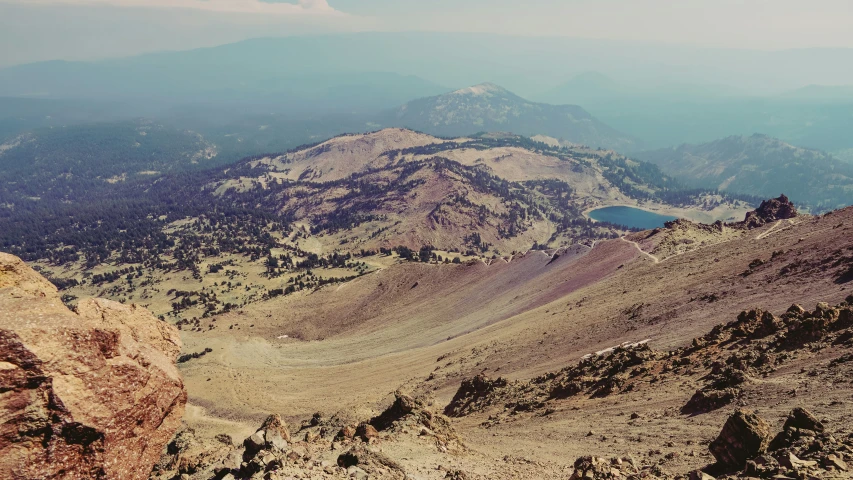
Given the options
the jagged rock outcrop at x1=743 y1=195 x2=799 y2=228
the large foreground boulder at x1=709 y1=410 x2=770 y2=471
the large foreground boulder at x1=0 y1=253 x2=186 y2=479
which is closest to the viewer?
the large foreground boulder at x1=0 y1=253 x2=186 y2=479

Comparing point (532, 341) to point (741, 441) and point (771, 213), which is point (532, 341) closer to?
point (741, 441)

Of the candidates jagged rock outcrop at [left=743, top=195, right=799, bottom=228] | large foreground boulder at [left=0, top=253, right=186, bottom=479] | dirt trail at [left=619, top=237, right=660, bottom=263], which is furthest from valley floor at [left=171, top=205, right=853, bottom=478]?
jagged rock outcrop at [left=743, top=195, right=799, bottom=228]

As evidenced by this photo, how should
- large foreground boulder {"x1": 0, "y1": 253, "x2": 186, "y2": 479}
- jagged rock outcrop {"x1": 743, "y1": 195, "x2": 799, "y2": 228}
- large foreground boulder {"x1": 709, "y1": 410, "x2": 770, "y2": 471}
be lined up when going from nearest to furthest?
1. large foreground boulder {"x1": 0, "y1": 253, "x2": 186, "y2": 479}
2. large foreground boulder {"x1": 709, "y1": 410, "x2": 770, "y2": 471}
3. jagged rock outcrop {"x1": 743, "y1": 195, "x2": 799, "y2": 228}

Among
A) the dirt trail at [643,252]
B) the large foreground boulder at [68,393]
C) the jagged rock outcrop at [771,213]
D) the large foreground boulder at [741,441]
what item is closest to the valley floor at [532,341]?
the dirt trail at [643,252]

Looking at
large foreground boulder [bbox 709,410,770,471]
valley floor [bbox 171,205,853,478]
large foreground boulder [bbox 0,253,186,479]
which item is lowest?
valley floor [bbox 171,205,853,478]

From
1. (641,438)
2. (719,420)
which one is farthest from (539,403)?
(719,420)

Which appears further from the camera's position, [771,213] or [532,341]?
[771,213]

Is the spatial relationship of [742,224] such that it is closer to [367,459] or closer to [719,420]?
[719,420]

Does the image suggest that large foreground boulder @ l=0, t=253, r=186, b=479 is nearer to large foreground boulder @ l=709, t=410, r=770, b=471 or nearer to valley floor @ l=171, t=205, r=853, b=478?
valley floor @ l=171, t=205, r=853, b=478

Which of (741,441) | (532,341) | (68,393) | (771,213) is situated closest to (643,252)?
(532,341)
